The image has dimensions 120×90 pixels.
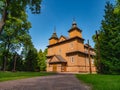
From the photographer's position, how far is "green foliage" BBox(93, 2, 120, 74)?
27.5 m

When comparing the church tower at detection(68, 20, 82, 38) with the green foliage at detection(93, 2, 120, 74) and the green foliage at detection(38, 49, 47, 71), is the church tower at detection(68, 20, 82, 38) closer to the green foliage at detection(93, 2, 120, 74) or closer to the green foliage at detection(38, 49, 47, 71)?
the green foliage at detection(93, 2, 120, 74)

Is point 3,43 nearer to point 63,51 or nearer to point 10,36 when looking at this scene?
point 10,36

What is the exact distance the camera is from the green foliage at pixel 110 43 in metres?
27.5

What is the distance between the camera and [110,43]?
28328 mm

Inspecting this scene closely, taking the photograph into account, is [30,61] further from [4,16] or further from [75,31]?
[4,16]

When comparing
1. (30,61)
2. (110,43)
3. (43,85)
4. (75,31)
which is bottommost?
(43,85)

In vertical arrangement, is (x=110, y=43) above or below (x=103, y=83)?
above

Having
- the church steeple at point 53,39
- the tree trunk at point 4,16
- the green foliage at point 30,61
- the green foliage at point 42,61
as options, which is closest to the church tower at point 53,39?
the church steeple at point 53,39

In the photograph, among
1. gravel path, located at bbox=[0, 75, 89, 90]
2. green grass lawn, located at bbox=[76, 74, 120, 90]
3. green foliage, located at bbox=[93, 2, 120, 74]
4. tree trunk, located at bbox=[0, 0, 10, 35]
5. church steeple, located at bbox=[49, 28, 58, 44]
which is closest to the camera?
green grass lawn, located at bbox=[76, 74, 120, 90]

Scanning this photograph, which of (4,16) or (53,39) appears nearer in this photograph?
(4,16)

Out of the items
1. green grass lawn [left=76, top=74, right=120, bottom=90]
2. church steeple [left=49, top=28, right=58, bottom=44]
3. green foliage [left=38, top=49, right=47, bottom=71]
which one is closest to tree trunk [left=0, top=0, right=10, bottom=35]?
green grass lawn [left=76, top=74, right=120, bottom=90]

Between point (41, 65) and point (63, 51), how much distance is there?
19659mm

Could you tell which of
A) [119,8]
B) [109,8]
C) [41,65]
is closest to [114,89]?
[119,8]

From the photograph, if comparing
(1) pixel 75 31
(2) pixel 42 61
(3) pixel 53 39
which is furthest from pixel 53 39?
(2) pixel 42 61
